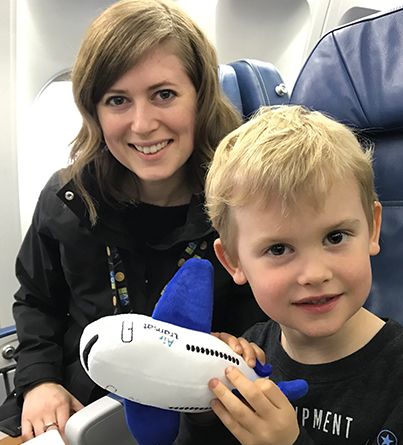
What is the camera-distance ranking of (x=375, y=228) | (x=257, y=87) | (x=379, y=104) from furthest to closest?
(x=257, y=87)
(x=379, y=104)
(x=375, y=228)

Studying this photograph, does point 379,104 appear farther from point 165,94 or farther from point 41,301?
point 41,301

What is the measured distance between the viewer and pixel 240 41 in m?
2.86

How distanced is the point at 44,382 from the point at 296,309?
2.70 ft

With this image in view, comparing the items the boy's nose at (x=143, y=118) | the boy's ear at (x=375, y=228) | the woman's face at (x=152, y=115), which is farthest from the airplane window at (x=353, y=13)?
the boy's ear at (x=375, y=228)

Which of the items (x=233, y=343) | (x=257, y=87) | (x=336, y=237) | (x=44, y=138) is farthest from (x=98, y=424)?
(x=44, y=138)

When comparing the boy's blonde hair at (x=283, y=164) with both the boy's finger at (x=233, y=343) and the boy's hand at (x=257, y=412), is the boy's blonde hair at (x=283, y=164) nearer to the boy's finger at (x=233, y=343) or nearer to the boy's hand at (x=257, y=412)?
the boy's finger at (x=233, y=343)

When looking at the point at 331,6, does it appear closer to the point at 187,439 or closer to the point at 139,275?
the point at 139,275

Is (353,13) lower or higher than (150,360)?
higher

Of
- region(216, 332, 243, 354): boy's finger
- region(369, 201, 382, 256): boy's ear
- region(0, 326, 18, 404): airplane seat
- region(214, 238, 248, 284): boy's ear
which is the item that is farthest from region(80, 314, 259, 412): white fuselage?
region(0, 326, 18, 404): airplane seat

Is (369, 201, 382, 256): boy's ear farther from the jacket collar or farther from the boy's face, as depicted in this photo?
the jacket collar

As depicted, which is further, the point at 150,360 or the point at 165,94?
the point at 165,94

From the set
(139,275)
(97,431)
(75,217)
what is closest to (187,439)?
(97,431)

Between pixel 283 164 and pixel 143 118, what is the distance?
51 centimetres

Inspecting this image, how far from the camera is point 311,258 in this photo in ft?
2.40
